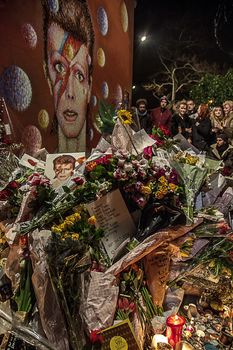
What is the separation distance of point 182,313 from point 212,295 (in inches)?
7.6

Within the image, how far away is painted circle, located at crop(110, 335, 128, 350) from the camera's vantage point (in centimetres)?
132

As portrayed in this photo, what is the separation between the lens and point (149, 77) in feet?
40.4

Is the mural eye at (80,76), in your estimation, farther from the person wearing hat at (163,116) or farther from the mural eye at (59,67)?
the person wearing hat at (163,116)

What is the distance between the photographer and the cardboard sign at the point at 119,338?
133cm

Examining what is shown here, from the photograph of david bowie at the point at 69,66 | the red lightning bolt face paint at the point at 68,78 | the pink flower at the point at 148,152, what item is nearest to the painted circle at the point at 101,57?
the photograph of david bowie at the point at 69,66

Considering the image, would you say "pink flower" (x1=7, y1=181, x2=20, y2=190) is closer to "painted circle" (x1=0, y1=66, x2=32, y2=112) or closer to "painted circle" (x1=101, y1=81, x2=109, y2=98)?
"painted circle" (x1=0, y1=66, x2=32, y2=112)

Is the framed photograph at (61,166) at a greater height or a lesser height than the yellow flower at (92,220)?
greater

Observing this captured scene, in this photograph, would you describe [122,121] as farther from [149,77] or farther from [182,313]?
[149,77]

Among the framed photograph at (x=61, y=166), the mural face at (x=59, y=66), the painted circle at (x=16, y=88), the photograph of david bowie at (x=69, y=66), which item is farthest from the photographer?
the photograph of david bowie at (x=69, y=66)

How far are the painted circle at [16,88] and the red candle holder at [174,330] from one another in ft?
9.70

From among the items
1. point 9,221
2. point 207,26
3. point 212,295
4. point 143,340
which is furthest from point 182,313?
point 207,26

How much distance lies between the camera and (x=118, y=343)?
1.33 m

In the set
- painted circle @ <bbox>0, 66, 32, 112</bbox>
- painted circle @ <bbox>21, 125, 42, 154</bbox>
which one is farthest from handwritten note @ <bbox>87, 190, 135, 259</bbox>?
painted circle @ <bbox>21, 125, 42, 154</bbox>

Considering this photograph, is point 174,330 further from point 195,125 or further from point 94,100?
point 94,100
